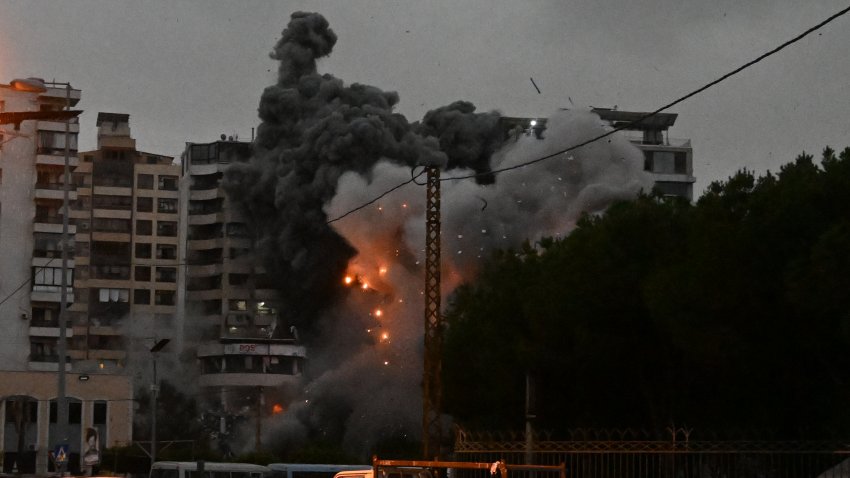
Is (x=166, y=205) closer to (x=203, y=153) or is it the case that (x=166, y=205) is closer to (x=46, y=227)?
(x=203, y=153)

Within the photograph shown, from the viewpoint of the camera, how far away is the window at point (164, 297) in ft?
381

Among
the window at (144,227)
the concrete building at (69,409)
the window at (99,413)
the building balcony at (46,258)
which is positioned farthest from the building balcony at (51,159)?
the window at (144,227)

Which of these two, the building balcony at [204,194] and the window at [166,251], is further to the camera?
the window at [166,251]

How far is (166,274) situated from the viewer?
117 metres

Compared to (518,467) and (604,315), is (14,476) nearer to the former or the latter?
(604,315)

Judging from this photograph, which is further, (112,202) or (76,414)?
(112,202)

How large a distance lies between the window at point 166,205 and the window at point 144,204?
625 millimetres

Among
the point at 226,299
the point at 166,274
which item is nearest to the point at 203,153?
the point at 166,274

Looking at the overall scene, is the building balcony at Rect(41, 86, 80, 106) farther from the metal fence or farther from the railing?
the metal fence

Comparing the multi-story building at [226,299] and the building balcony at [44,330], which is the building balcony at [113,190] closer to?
the multi-story building at [226,299]

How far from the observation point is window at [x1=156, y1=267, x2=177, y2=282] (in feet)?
383

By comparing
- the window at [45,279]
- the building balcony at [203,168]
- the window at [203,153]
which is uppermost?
the window at [203,153]

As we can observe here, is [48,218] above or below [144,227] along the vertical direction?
below

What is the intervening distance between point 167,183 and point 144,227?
431 centimetres
